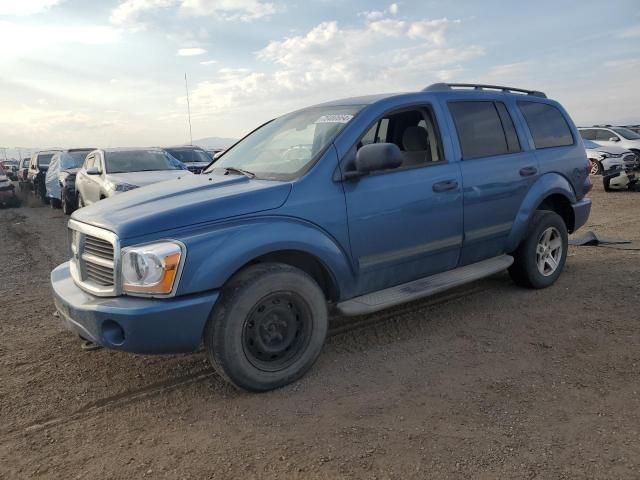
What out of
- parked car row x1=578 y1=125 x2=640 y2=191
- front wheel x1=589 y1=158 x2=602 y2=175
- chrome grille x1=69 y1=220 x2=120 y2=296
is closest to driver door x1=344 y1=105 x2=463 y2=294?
chrome grille x1=69 y1=220 x2=120 y2=296

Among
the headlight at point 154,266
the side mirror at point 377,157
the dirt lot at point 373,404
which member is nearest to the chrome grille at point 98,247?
the headlight at point 154,266

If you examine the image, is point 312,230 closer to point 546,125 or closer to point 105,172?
point 546,125

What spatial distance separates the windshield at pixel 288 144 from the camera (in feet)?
11.9

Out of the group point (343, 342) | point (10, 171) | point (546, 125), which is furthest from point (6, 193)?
point (546, 125)

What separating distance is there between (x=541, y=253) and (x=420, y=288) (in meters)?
1.86

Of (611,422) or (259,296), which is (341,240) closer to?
(259,296)

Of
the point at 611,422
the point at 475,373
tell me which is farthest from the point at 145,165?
the point at 611,422

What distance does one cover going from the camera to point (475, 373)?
341cm

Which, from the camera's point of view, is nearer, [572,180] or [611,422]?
[611,422]

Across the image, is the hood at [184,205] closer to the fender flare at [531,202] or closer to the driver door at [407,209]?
the driver door at [407,209]

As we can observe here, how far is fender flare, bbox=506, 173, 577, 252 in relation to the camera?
4.69m

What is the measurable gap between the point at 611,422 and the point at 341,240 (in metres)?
1.88

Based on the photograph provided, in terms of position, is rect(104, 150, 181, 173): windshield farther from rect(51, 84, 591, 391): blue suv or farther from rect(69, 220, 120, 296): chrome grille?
rect(69, 220, 120, 296): chrome grille

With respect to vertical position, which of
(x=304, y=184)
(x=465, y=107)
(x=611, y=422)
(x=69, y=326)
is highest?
(x=465, y=107)
